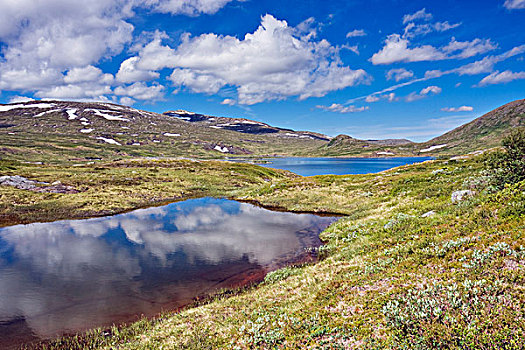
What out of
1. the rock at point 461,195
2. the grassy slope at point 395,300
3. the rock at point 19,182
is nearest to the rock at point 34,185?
the rock at point 19,182

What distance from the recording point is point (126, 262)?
892 inches

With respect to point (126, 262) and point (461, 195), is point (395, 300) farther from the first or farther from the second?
point (126, 262)

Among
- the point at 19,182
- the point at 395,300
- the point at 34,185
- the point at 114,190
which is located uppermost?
the point at 19,182

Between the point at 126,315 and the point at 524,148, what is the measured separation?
30.8 metres

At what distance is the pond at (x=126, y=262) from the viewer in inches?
620

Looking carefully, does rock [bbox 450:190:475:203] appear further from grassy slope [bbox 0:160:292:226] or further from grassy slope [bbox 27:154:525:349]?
grassy slope [bbox 0:160:292:226]

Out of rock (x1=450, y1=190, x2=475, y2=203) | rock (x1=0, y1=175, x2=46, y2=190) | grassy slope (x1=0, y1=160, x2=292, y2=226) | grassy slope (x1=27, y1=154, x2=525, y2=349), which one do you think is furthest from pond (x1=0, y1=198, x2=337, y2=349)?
rock (x1=0, y1=175, x2=46, y2=190)

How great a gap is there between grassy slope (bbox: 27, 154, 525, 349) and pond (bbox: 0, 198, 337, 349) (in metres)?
2.57

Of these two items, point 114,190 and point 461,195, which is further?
point 114,190

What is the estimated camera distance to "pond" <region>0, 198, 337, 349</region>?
15.8 meters

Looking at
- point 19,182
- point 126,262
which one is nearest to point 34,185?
point 19,182

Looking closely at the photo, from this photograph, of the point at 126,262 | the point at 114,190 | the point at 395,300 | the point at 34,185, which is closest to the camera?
the point at 395,300

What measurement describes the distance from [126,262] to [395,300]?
22.0 meters

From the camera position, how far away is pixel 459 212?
58.2 ft
